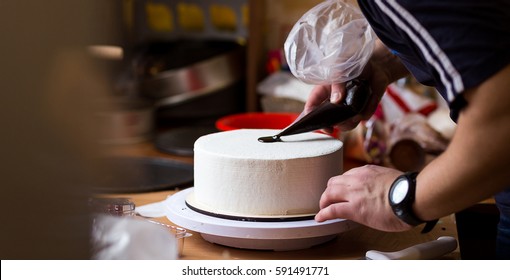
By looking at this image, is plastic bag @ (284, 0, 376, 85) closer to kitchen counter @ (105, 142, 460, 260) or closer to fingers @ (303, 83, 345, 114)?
fingers @ (303, 83, 345, 114)

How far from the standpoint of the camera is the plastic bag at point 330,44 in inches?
43.8

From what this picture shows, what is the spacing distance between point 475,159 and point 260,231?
1.14 ft

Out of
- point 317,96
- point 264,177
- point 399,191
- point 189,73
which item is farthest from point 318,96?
point 189,73

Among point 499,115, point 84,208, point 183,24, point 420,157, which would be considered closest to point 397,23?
point 499,115

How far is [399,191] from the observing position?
2.81 ft

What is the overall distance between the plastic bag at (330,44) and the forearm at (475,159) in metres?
0.33

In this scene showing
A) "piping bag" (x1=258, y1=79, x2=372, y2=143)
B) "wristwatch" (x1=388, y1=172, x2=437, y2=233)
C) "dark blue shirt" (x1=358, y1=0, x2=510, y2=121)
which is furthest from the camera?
"piping bag" (x1=258, y1=79, x2=372, y2=143)

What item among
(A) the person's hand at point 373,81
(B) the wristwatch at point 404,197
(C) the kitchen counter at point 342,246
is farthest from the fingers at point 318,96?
(B) the wristwatch at point 404,197

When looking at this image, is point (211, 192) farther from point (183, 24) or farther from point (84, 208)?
point (183, 24)

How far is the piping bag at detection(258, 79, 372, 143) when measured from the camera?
43.3 inches

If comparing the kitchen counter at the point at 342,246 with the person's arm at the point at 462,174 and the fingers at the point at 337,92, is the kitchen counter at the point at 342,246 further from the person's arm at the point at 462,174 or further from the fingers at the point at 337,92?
the fingers at the point at 337,92

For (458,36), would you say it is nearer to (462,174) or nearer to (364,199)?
(462,174)

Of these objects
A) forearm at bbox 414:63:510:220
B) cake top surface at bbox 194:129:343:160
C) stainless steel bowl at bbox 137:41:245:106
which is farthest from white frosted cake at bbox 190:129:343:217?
stainless steel bowl at bbox 137:41:245:106

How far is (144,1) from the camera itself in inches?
100
